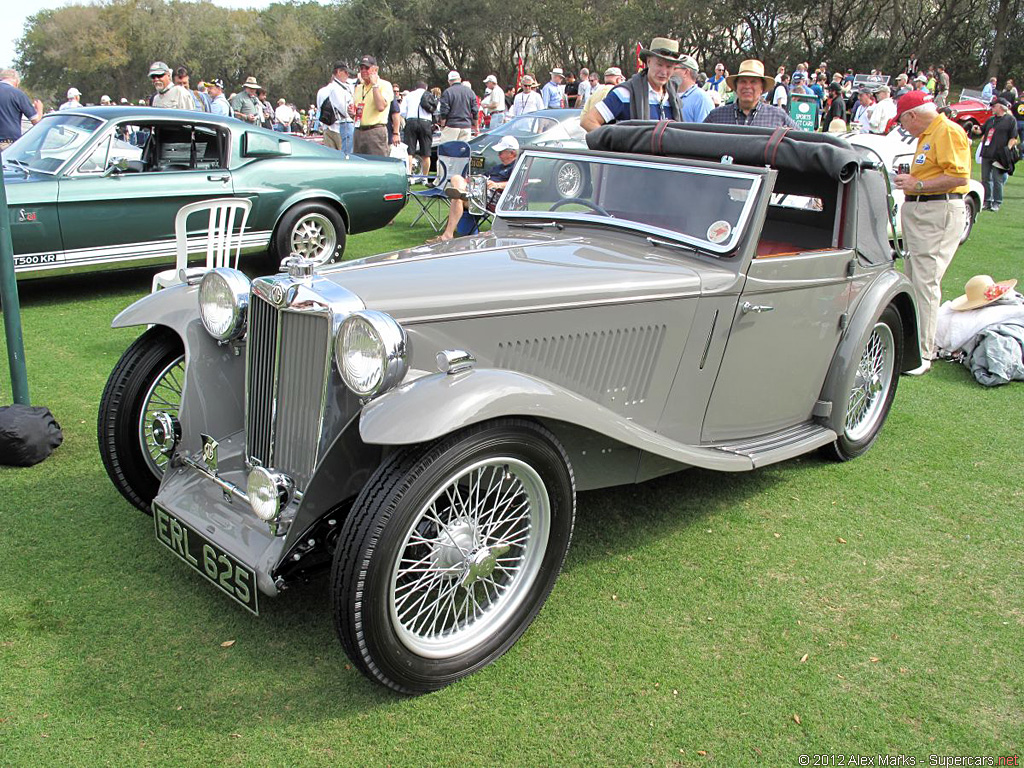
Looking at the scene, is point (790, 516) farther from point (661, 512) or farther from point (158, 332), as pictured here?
point (158, 332)

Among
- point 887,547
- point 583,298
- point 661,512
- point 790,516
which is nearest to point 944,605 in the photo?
point 887,547

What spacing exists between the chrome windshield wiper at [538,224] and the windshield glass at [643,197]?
3 centimetres

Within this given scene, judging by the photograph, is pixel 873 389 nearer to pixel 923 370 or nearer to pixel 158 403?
pixel 923 370

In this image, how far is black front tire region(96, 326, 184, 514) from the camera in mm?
3217

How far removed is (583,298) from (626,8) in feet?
145

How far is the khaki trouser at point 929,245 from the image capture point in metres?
5.70

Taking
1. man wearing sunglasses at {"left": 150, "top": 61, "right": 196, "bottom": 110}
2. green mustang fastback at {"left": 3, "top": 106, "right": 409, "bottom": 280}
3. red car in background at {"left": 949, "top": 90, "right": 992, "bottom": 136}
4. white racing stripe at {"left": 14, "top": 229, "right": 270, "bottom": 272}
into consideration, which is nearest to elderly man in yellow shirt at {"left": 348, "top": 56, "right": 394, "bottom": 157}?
man wearing sunglasses at {"left": 150, "top": 61, "right": 196, "bottom": 110}

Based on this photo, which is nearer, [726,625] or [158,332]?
[726,625]

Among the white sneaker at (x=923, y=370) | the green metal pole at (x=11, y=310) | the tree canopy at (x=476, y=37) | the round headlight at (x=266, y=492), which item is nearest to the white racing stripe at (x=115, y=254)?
the green metal pole at (x=11, y=310)

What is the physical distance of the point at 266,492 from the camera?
101 inches

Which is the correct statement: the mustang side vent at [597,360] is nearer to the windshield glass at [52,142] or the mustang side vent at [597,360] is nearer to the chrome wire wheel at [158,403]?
the chrome wire wheel at [158,403]

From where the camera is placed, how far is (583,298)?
2.99 meters

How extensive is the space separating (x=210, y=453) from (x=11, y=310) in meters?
1.77

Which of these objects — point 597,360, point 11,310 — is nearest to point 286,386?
point 597,360
